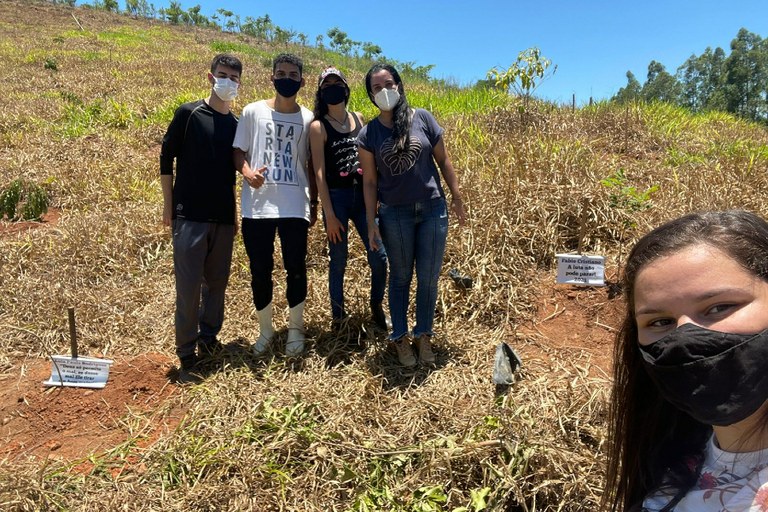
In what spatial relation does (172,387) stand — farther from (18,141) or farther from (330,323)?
(18,141)

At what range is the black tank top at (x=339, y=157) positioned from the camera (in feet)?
8.93

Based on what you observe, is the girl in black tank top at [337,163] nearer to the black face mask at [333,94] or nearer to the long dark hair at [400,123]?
the black face mask at [333,94]

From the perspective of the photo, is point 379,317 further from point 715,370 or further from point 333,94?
point 715,370

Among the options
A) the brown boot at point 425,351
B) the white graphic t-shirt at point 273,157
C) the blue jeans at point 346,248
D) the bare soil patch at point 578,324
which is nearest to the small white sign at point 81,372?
the white graphic t-shirt at point 273,157

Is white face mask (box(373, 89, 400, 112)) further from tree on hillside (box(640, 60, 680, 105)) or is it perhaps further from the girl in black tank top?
tree on hillside (box(640, 60, 680, 105))

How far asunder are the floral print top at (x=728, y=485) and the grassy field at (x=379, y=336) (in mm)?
1099

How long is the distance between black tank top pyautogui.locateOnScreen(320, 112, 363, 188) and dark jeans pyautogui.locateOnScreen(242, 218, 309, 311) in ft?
1.02

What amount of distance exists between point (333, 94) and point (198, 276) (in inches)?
48.9

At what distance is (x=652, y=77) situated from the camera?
147 feet

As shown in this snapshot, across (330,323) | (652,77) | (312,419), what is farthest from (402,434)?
(652,77)


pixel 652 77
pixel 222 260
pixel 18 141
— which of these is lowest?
pixel 222 260

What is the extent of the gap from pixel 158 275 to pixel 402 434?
9.14 ft

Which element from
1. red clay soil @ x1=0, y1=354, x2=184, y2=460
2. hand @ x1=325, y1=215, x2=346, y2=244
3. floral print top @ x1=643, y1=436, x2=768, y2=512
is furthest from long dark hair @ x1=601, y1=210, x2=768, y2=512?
red clay soil @ x1=0, y1=354, x2=184, y2=460

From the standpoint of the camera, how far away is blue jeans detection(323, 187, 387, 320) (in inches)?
110
